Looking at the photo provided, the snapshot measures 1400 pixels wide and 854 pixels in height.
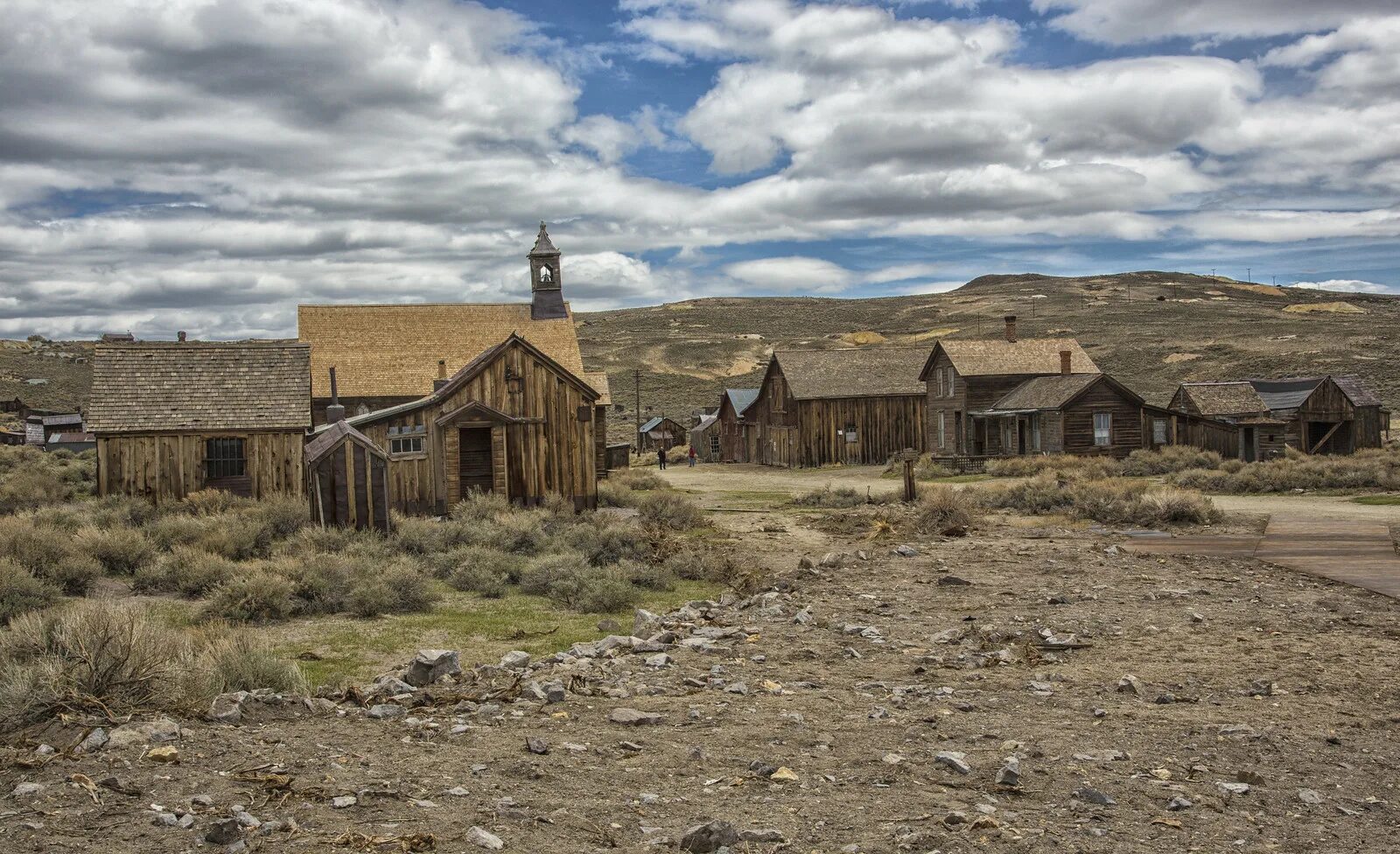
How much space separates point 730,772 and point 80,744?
341 centimetres

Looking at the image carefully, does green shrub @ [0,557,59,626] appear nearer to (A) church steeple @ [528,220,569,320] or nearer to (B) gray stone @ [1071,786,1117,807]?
(B) gray stone @ [1071,786,1117,807]

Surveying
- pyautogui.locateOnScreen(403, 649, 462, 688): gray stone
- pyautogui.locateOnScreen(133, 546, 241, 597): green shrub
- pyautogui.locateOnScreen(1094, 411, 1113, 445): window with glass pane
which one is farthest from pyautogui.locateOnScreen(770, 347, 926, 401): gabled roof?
pyautogui.locateOnScreen(403, 649, 462, 688): gray stone

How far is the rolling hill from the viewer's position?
7256 cm

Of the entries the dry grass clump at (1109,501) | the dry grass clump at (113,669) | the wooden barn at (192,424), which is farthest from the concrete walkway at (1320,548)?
the wooden barn at (192,424)

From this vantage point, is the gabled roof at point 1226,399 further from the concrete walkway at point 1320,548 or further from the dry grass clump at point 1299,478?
the concrete walkway at point 1320,548

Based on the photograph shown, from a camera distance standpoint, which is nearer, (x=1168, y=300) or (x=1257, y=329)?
(x=1257, y=329)

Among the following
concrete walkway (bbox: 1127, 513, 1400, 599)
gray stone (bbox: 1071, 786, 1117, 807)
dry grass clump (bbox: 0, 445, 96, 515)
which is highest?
dry grass clump (bbox: 0, 445, 96, 515)

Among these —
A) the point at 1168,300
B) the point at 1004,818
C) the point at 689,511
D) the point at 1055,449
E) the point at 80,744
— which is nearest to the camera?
the point at 1004,818

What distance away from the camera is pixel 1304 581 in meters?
12.7

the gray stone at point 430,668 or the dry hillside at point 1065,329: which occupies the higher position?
the dry hillside at point 1065,329

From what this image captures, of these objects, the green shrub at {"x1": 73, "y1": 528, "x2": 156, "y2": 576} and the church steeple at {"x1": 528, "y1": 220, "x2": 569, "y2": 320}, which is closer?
the green shrub at {"x1": 73, "y1": 528, "x2": 156, "y2": 576}

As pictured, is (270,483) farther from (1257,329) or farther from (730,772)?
(1257,329)

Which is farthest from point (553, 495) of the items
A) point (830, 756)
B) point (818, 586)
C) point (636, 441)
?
point (636, 441)

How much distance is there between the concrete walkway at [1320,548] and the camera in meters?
12.9
